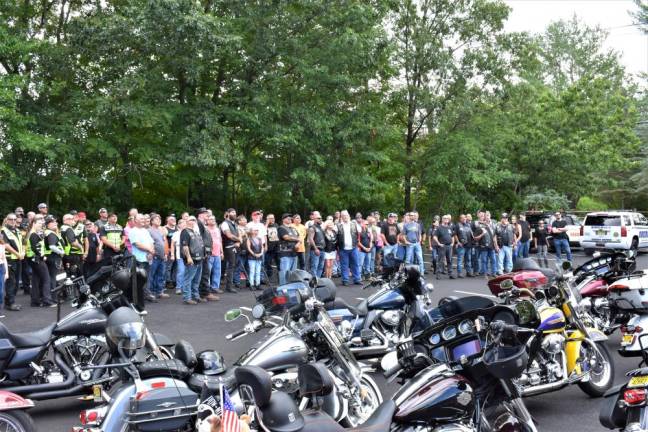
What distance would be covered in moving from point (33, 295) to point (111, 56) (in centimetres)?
886

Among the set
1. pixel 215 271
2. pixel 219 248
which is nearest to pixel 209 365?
pixel 219 248

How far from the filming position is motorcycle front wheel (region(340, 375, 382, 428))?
15.4 feet

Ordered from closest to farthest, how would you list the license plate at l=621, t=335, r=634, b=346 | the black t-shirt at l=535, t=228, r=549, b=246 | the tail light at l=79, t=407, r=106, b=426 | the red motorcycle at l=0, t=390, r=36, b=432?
the tail light at l=79, t=407, r=106, b=426
the red motorcycle at l=0, t=390, r=36, b=432
the license plate at l=621, t=335, r=634, b=346
the black t-shirt at l=535, t=228, r=549, b=246

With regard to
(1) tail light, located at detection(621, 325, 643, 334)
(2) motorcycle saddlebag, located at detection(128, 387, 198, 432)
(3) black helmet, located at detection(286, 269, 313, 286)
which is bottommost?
(1) tail light, located at detection(621, 325, 643, 334)

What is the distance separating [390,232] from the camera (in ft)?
53.4

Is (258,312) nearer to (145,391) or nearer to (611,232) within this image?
(145,391)

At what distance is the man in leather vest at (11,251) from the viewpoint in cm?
1113

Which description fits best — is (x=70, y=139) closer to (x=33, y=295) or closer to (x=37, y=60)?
(x=37, y=60)

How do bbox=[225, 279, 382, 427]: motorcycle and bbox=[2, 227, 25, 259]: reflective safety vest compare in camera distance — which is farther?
bbox=[2, 227, 25, 259]: reflective safety vest

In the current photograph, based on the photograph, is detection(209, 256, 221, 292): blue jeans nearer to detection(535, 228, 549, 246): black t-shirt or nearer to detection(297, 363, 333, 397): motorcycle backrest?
detection(297, 363, 333, 397): motorcycle backrest

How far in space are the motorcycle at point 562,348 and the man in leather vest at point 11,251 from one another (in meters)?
8.86

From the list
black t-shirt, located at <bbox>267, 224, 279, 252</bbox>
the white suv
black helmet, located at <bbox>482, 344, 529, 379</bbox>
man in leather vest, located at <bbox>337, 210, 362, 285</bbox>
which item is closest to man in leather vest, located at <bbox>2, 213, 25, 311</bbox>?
black t-shirt, located at <bbox>267, 224, 279, 252</bbox>

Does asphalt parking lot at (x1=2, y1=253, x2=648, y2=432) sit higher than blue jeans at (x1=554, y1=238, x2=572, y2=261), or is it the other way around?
blue jeans at (x1=554, y1=238, x2=572, y2=261)

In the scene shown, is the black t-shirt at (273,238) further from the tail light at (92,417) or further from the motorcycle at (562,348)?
the tail light at (92,417)
